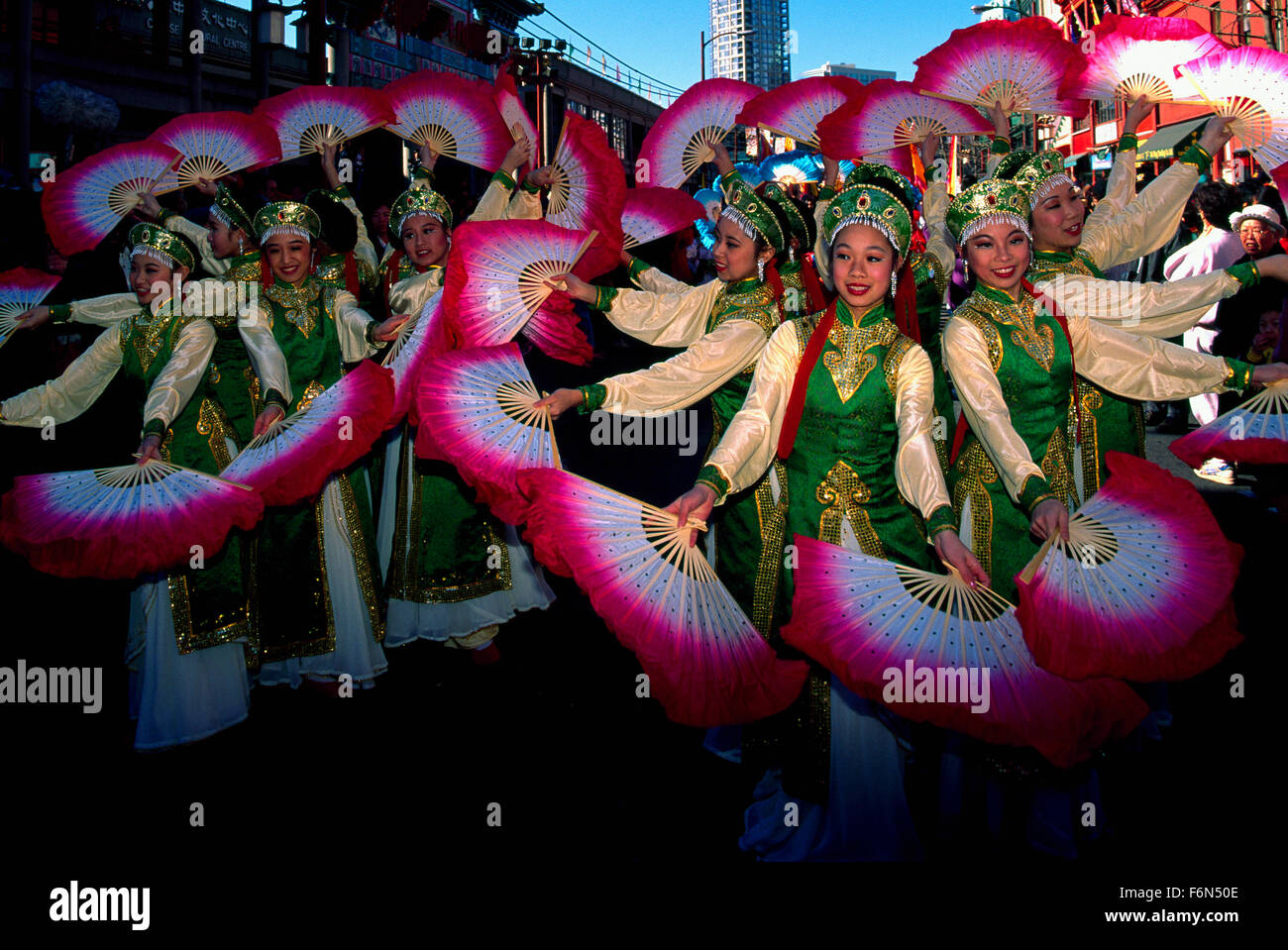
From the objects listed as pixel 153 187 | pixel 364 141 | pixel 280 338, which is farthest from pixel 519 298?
pixel 364 141

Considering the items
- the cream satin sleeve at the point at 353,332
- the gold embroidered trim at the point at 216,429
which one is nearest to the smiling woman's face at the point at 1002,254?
the cream satin sleeve at the point at 353,332

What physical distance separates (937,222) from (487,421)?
2.63 meters

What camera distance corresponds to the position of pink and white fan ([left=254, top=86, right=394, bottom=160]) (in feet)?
13.9

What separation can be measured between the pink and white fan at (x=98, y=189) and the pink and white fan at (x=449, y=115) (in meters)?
1.04

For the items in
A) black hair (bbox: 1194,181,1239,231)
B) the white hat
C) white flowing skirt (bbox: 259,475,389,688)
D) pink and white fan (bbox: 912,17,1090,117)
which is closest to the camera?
pink and white fan (bbox: 912,17,1090,117)

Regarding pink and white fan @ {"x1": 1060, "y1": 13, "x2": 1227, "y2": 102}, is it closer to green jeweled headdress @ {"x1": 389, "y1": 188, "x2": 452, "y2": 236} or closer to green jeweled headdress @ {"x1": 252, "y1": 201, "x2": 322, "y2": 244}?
green jeweled headdress @ {"x1": 389, "y1": 188, "x2": 452, "y2": 236}

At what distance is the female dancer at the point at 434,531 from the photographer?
4277mm

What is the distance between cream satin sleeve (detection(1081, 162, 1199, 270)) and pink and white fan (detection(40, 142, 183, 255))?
12.8ft

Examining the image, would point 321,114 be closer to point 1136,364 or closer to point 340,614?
point 340,614

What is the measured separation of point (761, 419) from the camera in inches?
100

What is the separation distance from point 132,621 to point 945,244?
3875 mm

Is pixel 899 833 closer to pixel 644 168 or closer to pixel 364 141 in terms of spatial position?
pixel 644 168

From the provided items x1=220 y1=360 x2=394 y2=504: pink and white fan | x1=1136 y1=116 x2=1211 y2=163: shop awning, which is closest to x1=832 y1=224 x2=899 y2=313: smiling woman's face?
x1=220 y1=360 x2=394 y2=504: pink and white fan

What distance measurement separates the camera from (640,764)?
10.8ft
